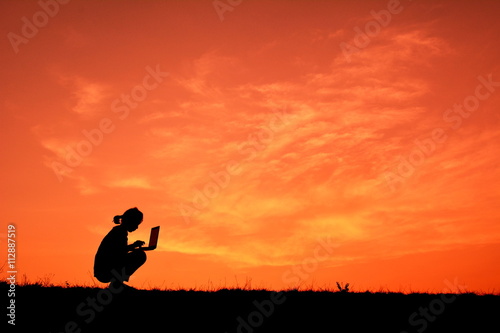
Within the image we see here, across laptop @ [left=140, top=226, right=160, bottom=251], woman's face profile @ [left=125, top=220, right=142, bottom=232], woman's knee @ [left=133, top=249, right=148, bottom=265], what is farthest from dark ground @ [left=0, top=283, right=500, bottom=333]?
woman's face profile @ [left=125, top=220, right=142, bottom=232]

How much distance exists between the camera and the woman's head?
10.9 meters

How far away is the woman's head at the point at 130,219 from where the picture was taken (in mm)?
10930

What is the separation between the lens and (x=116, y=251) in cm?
1091

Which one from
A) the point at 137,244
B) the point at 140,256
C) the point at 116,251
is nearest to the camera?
the point at 116,251

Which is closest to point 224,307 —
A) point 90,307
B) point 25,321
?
point 90,307

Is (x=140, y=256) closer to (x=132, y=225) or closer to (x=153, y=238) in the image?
(x=153, y=238)

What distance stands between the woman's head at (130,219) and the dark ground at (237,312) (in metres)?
1.44

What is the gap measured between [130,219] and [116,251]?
2.54 ft

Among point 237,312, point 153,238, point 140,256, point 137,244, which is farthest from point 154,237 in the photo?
point 237,312

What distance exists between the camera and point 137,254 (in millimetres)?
11258

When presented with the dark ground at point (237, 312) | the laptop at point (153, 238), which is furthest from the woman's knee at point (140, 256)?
the dark ground at point (237, 312)

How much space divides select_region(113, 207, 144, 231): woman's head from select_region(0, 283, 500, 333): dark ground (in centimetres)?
144

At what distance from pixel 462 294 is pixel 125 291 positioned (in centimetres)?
824

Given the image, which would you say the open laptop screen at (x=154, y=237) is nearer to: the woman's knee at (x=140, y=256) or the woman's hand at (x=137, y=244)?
the woman's hand at (x=137, y=244)
